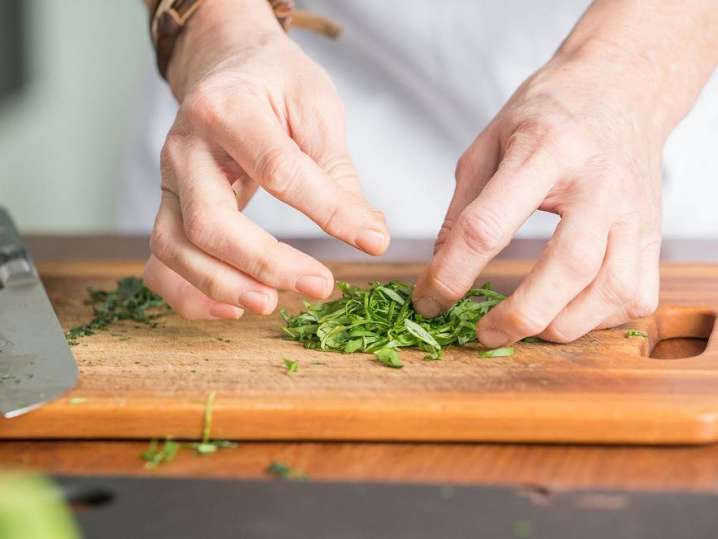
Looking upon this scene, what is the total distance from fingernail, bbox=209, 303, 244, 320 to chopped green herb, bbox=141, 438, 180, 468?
0.37 m

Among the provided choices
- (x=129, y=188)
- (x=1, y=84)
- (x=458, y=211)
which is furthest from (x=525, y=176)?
(x=1, y=84)

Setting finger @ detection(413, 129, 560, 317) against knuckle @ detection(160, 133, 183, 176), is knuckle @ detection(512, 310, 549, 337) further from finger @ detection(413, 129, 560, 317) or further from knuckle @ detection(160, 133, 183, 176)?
knuckle @ detection(160, 133, 183, 176)

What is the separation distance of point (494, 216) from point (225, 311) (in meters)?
0.50

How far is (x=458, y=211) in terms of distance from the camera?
1.90m

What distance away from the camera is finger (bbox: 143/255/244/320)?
182 cm

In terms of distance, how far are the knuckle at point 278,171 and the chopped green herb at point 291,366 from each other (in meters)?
0.27

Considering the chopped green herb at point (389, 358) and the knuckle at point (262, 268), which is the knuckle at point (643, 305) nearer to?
the chopped green herb at point (389, 358)

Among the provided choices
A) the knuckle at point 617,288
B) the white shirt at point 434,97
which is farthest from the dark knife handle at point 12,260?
the knuckle at point 617,288

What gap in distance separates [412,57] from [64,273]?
111cm

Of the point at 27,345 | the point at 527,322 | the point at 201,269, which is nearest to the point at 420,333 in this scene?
the point at 527,322

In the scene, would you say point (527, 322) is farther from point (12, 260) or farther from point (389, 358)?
point (12, 260)

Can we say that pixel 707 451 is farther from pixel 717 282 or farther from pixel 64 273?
pixel 64 273

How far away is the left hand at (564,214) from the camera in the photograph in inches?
66.5

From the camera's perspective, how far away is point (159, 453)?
1.44m
